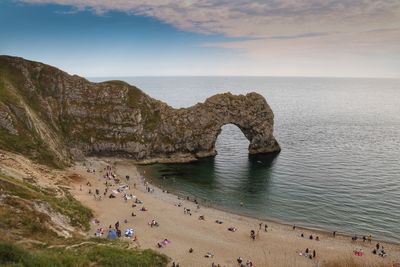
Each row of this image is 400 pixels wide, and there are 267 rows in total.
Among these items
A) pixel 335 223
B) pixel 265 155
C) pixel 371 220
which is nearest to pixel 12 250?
pixel 335 223

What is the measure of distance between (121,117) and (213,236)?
192 feet

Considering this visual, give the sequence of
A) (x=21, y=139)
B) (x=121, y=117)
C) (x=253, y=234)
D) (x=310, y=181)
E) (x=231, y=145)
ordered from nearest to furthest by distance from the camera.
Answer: (x=253, y=234), (x=21, y=139), (x=310, y=181), (x=121, y=117), (x=231, y=145)

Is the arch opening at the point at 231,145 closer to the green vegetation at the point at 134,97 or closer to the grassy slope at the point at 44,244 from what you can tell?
the green vegetation at the point at 134,97

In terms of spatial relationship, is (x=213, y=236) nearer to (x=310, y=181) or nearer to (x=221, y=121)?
Result: (x=310, y=181)

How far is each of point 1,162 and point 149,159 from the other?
44.6 m

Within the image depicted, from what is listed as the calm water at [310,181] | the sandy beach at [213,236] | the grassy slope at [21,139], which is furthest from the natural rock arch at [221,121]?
the grassy slope at [21,139]

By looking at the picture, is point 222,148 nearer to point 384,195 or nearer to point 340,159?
point 340,159

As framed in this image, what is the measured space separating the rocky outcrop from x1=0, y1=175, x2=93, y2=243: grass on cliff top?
39173 millimetres

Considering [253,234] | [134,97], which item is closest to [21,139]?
[134,97]

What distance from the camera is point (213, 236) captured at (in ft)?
196

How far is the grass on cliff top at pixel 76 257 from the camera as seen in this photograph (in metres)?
25.4

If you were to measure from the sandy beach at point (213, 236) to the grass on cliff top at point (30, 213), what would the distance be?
3.43 m

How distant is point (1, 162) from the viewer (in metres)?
65.1

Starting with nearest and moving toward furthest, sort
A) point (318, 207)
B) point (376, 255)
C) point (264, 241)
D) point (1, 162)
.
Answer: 1. point (376, 255)
2. point (264, 241)
3. point (1, 162)
4. point (318, 207)
